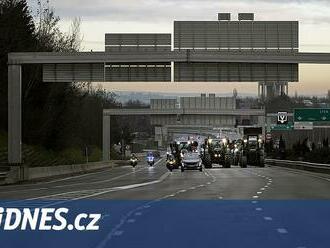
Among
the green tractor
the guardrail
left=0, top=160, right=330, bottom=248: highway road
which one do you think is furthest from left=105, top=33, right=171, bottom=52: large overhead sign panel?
left=0, top=160, right=330, bottom=248: highway road

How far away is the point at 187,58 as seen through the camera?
151 ft

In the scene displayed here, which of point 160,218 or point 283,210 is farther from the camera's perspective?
point 283,210

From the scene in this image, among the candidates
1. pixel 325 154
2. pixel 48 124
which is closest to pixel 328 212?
pixel 325 154

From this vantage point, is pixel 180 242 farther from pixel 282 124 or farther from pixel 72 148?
pixel 282 124

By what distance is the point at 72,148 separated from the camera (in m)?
90.6

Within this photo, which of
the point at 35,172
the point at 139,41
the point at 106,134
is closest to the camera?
the point at 35,172

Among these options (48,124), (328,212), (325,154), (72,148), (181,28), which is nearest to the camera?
(328,212)

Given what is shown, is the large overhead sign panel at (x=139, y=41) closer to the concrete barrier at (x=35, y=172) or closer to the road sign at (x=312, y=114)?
the concrete barrier at (x=35, y=172)

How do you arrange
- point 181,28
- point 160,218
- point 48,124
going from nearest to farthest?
point 160,218, point 181,28, point 48,124

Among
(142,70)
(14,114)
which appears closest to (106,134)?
(142,70)

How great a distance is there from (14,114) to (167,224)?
1194 inches

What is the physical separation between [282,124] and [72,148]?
2915 cm

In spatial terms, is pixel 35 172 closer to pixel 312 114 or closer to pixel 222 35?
pixel 222 35

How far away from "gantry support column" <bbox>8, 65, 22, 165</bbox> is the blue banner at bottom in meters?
22.7
